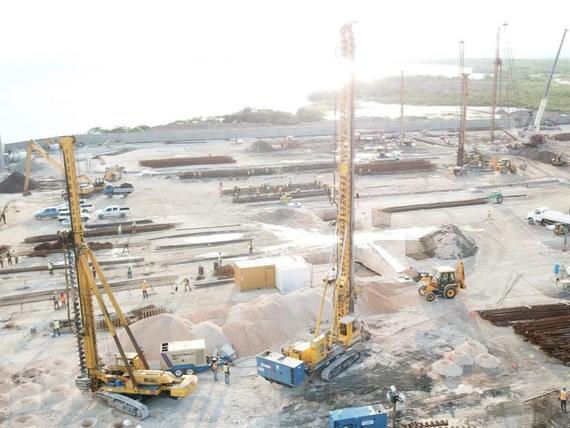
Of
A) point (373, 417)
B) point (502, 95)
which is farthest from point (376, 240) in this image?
point (502, 95)

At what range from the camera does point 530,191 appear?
51.4 m

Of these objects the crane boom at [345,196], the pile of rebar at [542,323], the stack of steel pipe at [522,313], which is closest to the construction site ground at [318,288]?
the pile of rebar at [542,323]

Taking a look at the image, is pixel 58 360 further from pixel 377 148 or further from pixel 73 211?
pixel 377 148

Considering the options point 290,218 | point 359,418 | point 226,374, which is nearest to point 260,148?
point 290,218

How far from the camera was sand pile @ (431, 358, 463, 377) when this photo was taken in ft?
70.5

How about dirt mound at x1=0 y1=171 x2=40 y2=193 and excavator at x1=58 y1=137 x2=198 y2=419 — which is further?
dirt mound at x1=0 y1=171 x2=40 y2=193

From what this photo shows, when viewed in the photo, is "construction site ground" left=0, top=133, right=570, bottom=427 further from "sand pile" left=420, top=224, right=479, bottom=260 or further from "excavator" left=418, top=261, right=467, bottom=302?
"sand pile" left=420, top=224, right=479, bottom=260

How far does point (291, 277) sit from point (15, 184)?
36.3 meters

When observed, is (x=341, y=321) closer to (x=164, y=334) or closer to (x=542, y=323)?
(x=164, y=334)

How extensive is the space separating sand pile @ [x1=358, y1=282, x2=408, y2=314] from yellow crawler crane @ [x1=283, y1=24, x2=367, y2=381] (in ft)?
7.75

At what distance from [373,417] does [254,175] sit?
A: 43.3m

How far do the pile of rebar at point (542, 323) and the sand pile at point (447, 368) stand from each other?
12.7 ft

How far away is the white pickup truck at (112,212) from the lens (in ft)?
148

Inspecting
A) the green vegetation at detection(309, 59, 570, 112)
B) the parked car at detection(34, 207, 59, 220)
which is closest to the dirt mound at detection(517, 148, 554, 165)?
the parked car at detection(34, 207, 59, 220)
